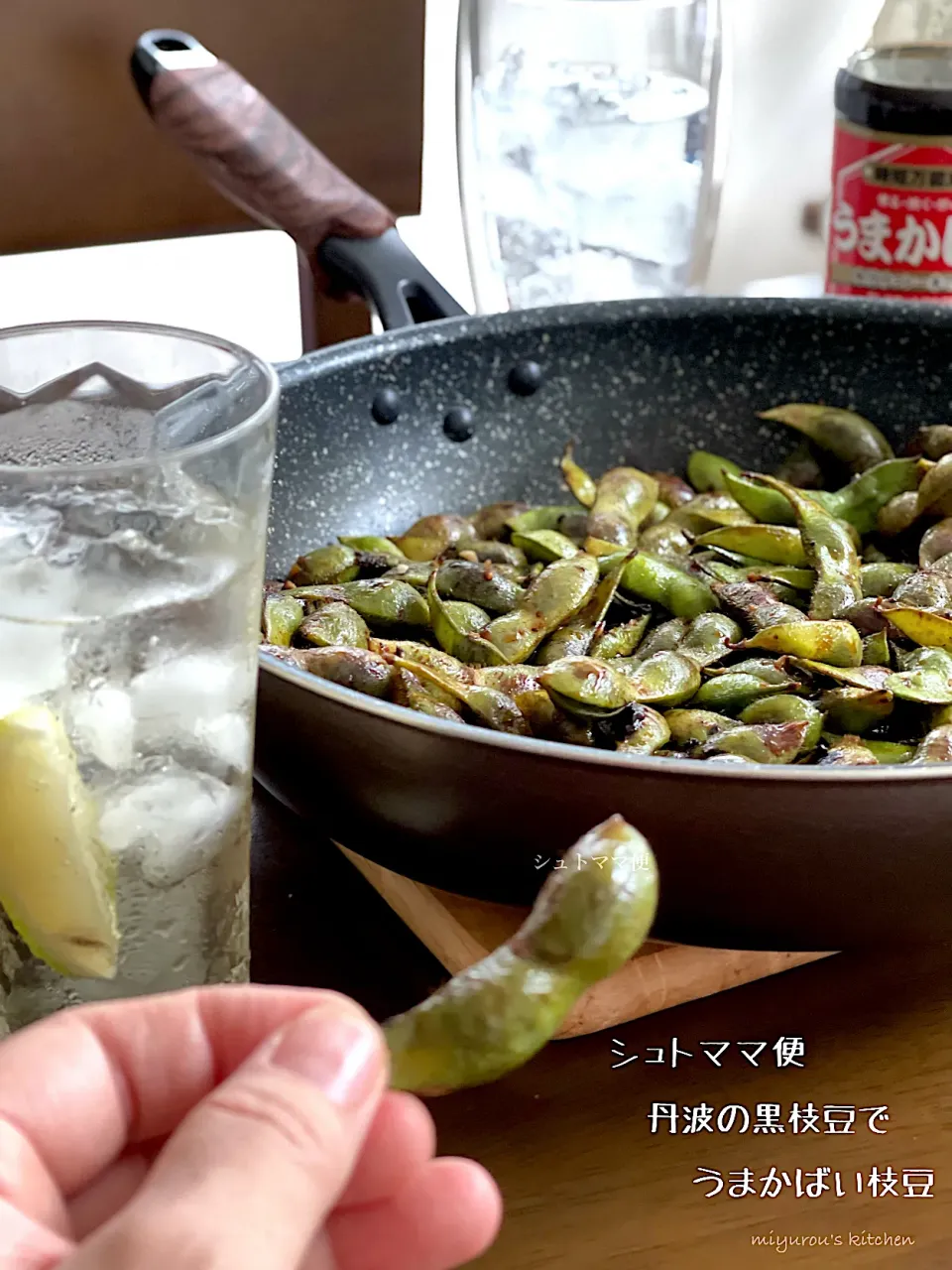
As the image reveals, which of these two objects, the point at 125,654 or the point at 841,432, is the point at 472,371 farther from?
the point at 125,654

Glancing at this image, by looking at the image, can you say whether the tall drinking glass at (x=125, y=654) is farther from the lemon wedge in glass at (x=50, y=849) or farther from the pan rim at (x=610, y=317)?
the pan rim at (x=610, y=317)

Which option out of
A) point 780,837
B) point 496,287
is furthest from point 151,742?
point 496,287

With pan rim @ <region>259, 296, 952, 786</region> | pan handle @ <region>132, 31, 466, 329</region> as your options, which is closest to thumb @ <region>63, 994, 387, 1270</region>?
pan rim @ <region>259, 296, 952, 786</region>

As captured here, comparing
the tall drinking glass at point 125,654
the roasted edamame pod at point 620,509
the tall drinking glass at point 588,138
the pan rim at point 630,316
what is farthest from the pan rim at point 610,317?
the tall drinking glass at point 125,654

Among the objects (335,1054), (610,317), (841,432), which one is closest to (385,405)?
(610,317)

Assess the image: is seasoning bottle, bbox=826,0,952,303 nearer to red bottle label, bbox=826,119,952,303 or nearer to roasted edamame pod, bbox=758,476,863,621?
red bottle label, bbox=826,119,952,303
